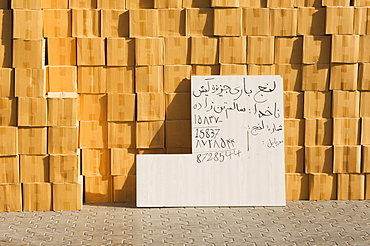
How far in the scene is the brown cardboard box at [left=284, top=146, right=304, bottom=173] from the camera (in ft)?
26.1

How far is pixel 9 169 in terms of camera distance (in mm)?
7562

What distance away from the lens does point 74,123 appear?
24.7 ft

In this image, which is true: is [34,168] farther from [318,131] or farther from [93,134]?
→ [318,131]

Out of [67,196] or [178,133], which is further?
[178,133]

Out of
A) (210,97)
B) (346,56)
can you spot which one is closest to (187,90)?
(210,97)

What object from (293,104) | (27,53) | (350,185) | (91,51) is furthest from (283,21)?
(27,53)

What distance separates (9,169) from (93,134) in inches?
37.9

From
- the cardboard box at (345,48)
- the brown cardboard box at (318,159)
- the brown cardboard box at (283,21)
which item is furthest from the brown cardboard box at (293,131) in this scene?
the brown cardboard box at (283,21)

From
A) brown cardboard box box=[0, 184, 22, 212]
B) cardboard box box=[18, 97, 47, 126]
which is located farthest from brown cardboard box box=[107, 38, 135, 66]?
brown cardboard box box=[0, 184, 22, 212]

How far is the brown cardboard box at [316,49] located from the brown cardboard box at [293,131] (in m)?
0.66

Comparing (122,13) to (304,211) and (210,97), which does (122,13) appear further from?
(304,211)

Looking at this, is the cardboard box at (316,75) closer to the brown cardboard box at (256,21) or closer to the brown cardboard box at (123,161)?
the brown cardboard box at (256,21)

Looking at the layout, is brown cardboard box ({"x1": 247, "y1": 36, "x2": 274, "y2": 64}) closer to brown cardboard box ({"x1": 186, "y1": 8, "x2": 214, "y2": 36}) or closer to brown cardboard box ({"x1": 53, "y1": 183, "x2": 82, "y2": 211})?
brown cardboard box ({"x1": 186, "y1": 8, "x2": 214, "y2": 36})

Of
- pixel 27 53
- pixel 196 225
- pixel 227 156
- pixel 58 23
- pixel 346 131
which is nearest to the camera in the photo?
pixel 196 225
